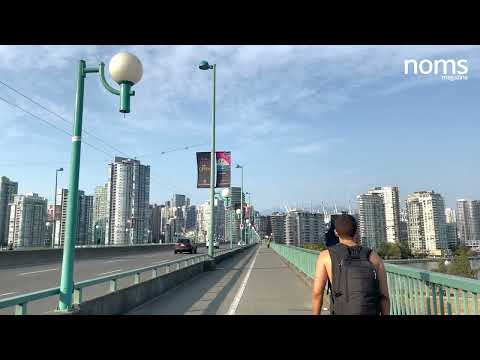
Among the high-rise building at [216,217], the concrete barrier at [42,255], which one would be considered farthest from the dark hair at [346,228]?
the high-rise building at [216,217]

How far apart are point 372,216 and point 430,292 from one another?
67834mm

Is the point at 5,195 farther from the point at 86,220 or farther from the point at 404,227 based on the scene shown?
the point at 404,227

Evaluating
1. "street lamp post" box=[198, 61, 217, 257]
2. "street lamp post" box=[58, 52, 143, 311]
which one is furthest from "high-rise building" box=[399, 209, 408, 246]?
"street lamp post" box=[58, 52, 143, 311]

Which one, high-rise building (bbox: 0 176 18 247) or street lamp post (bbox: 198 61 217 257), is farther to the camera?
high-rise building (bbox: 0 176 18 247)

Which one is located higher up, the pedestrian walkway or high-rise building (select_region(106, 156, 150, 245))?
high-rise building (select_region(106, 156, 150, 245))

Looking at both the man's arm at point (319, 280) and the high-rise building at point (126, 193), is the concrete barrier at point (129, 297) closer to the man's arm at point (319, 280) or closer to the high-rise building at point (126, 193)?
the man's arm at point (319, 280)

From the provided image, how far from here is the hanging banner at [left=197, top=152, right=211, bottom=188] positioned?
22.6 metres

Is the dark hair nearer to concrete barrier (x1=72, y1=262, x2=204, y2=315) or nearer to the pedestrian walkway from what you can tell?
concrete barrier (x1=72, y1=262, x2=204, y2=315)

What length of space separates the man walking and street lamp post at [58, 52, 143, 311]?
3705 mm
